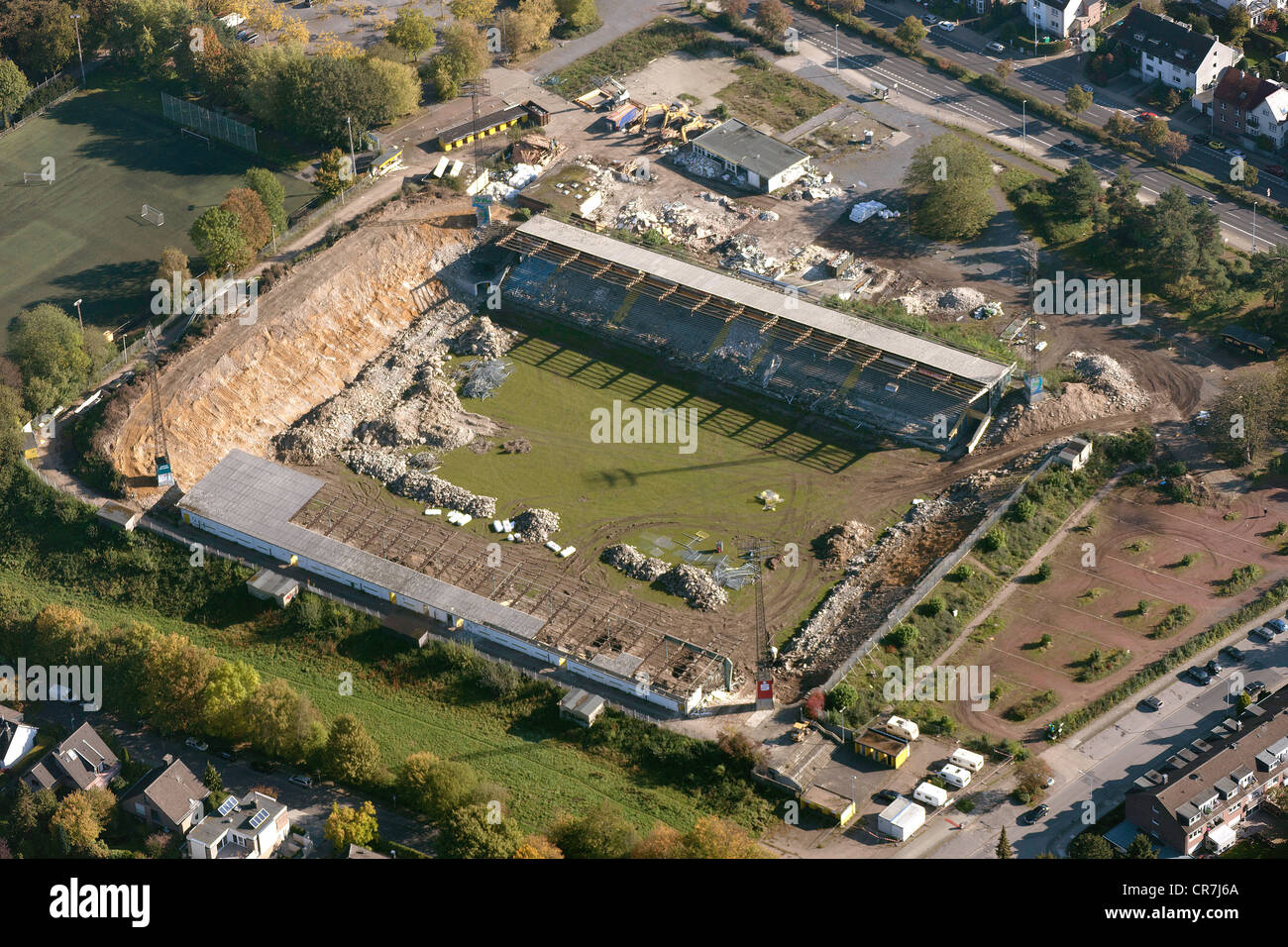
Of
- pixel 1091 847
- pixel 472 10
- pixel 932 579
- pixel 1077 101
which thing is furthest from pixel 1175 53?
pixel 1091 847

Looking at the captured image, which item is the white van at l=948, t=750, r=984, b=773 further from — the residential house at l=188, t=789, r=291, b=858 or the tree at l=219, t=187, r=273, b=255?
the tree at l=219, t=187, r=273, b=255

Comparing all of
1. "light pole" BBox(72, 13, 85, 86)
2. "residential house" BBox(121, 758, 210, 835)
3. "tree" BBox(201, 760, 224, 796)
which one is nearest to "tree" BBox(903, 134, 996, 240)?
"tree" BBox(201, 760, 224, 796)

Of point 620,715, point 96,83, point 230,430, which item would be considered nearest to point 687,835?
point 620,715

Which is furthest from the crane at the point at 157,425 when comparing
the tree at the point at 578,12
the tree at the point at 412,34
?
the tree at the point at 578,12

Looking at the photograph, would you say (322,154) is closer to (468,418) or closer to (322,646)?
(468,418)

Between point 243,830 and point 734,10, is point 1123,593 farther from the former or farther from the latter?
point 734,10
